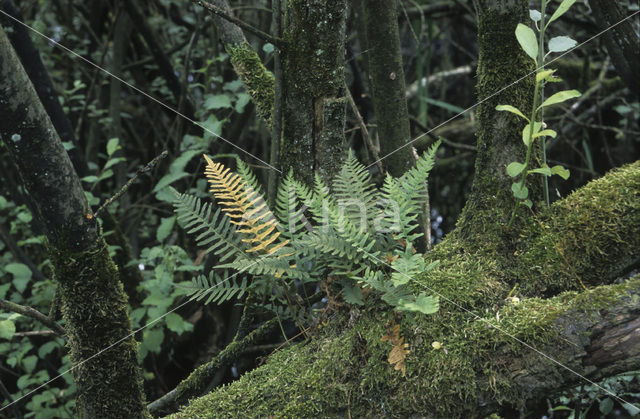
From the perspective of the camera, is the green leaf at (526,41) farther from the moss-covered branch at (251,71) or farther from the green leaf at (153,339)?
the green leaf at (153,339)

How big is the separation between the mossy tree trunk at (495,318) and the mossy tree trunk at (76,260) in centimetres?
27

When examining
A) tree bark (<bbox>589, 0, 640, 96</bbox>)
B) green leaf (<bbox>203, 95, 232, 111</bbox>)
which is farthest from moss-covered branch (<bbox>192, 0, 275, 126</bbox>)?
tree bark (<bbox>589, 0, 640, 96</bbox>)

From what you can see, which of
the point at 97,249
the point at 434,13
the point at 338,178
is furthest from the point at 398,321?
the point at 434,13

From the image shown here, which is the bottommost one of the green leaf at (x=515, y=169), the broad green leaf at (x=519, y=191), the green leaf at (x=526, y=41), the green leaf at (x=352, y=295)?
the green leaf at (x=352, y=295)

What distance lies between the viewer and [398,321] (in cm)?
139

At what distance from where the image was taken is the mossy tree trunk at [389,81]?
2387mm

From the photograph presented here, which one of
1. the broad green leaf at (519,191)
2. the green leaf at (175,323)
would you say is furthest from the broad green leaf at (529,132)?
the green leaf at (175,323)

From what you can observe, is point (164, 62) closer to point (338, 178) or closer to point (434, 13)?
point (434, 13)

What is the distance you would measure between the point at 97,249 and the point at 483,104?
127cm

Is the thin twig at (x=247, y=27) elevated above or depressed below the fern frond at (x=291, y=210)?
above

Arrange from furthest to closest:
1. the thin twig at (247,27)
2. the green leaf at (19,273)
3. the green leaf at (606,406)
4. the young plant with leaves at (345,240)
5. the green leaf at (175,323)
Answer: the green leaf at (19,273) → the green leaf at (175,323) → the green leaf at (606,406) → the thin twig at (247,27) → the young plant with leaves at (345,240)

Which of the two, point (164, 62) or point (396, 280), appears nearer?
point (396, 280)

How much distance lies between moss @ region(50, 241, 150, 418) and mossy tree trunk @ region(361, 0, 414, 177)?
136cm

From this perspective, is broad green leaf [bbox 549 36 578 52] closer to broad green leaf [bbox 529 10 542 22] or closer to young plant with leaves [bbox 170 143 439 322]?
broad green leaf [bbox 529 10 542 22]
